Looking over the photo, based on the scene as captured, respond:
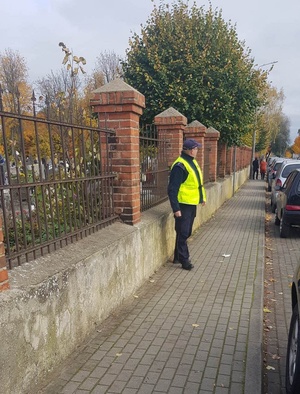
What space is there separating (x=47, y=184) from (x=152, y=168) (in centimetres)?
320

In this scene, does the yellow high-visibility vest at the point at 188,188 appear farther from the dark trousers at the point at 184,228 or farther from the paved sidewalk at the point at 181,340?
the paved sidewalk at the point at 181,340

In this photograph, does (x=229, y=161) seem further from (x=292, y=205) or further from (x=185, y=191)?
(x=185, y=191)

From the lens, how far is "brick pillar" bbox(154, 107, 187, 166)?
7.03 meters

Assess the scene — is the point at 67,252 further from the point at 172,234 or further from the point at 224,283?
the point at 172,234

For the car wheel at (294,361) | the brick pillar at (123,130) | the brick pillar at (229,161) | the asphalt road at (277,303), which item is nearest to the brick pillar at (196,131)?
the asphalt road at (277,303)

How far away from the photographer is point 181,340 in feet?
11.4

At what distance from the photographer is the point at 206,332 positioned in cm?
365

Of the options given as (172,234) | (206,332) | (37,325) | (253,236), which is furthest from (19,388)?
(253,236)

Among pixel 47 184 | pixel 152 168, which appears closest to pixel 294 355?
pixel 47 184

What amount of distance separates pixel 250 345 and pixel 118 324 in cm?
132

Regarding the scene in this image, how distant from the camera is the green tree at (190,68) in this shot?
11.0 meters

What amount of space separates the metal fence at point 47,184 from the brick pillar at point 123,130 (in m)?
0.15

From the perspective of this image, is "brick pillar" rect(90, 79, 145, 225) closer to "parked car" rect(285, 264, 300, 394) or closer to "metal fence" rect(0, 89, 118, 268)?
"metal fence" rect(0, 89, 118, 268)

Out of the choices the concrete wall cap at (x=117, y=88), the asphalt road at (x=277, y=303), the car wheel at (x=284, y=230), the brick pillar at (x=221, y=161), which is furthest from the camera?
the brick pillar at (x=221, y=161)
